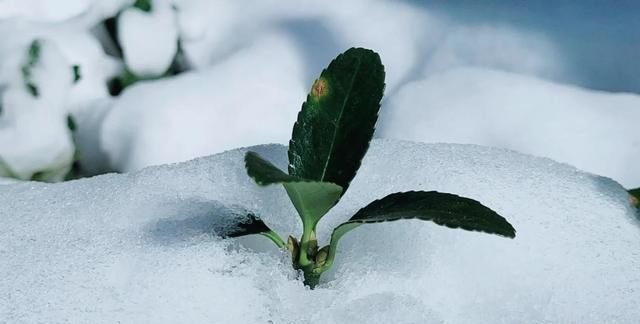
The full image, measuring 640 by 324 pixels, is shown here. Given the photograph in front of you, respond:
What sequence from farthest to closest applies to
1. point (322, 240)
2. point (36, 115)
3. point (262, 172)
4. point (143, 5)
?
point (143, 5)
point (36, 115)
point (322, 240)
point (262, 172)

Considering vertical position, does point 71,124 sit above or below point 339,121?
below

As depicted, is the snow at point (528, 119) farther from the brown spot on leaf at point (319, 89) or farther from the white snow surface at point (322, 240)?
the brown spot on leaf at point (319, 89)

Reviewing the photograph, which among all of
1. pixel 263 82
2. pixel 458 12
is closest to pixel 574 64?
pixel 458 12

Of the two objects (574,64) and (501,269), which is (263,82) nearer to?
(574,64)

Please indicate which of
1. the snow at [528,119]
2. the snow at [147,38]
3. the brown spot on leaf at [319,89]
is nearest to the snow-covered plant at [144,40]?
the snow at [147,38]

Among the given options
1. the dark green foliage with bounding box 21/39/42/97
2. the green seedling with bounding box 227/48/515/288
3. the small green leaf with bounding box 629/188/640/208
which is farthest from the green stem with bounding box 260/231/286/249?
the dark green foliage with bounding box 21/39/42/97

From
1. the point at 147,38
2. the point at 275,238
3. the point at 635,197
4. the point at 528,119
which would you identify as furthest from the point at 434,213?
the point at 147,38

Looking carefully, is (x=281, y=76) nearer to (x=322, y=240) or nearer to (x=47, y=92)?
(x=47, y=92)
